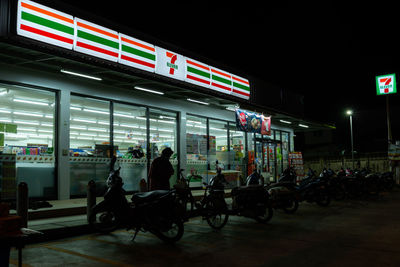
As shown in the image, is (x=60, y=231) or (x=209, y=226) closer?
(x=60, y=231)

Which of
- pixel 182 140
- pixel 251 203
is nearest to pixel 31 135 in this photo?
pixel 182 140

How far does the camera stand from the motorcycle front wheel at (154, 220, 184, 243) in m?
6.89

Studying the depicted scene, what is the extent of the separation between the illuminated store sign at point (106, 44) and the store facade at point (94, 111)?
0.09ft

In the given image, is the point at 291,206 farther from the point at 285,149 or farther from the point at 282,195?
the point at 285,149

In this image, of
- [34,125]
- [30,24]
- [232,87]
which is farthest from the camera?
[232,87]

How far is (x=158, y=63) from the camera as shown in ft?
40.3

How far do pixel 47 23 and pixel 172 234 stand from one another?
6.12m

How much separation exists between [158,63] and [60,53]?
12.6 feet

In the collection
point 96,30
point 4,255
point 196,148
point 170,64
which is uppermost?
point 96,30

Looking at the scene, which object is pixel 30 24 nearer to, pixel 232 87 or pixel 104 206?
pixel 104 206

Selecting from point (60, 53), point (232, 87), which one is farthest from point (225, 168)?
point (60, 53)

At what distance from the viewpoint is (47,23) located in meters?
9.15

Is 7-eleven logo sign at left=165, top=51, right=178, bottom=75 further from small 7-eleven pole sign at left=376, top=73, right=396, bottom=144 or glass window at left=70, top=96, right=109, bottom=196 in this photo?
small 7-eleven pole sign at left=376, top=73, right=396, bottom=144

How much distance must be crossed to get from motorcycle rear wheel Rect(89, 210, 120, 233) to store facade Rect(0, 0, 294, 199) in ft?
8.91
